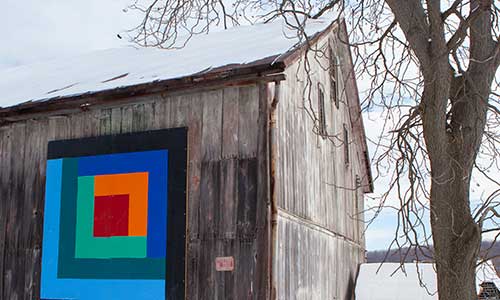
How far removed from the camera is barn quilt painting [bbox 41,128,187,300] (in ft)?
26.4

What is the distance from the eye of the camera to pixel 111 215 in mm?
8484

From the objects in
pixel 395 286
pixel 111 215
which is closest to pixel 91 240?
pixel 111 215

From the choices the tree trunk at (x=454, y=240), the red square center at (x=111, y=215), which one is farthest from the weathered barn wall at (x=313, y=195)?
the red square center at (x=111, y=215)

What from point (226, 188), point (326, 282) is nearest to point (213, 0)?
point (226, 188)

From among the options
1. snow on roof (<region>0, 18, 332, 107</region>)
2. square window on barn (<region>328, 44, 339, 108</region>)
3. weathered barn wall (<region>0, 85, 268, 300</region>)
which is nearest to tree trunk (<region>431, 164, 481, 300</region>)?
weathered barn wall (<region>0, 85, 268, 300</region>)

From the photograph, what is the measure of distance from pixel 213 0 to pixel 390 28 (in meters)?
2.45

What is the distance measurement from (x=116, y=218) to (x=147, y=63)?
3.08 meters

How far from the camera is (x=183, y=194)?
8078 mm

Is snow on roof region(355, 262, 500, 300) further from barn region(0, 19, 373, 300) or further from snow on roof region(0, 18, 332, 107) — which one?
snow on roof region(0, 18, 332, 107)

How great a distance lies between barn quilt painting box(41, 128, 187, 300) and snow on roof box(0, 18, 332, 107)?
936mm

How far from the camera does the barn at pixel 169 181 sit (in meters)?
7.79

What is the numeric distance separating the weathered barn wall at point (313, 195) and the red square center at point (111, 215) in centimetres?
213

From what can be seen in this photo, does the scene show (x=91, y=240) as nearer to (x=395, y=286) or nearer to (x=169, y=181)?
(x=169, y=181)

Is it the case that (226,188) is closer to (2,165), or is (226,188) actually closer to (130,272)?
(130,272)
